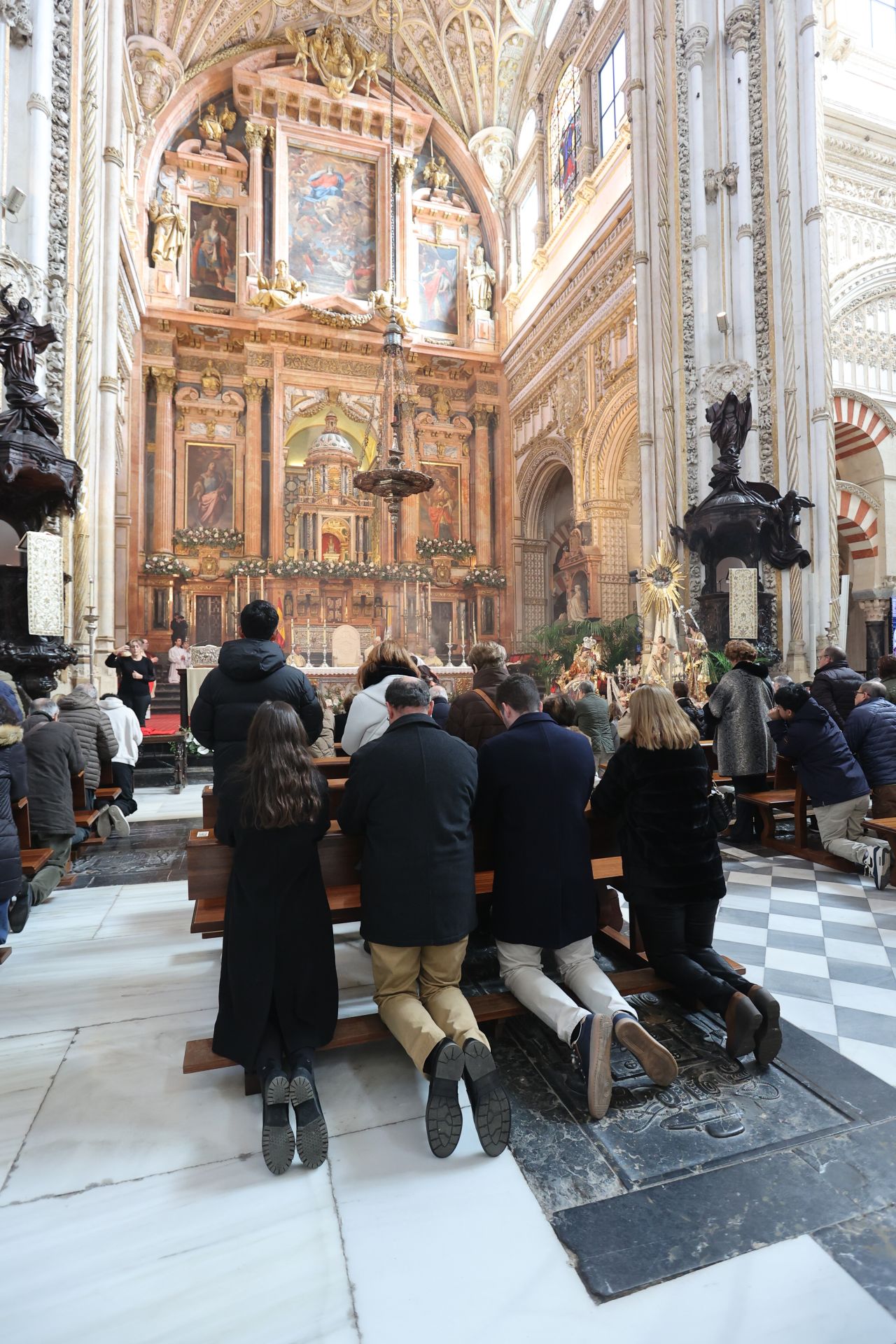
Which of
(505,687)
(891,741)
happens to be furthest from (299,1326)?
(891,741)

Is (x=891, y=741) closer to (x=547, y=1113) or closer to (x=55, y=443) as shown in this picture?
(x=547, y=1113)

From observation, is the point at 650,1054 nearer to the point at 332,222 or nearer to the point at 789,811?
the point at 789,811

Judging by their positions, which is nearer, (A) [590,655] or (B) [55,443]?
(B) [55,443]

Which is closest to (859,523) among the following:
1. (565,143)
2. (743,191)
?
(743,191)

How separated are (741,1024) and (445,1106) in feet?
3.37

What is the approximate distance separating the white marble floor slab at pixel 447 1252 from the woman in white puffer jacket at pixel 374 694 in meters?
1.55

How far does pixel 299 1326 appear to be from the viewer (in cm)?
144

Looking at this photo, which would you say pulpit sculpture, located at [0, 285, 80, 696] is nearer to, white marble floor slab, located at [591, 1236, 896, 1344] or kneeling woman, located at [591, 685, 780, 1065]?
kneeling woman, located at [591, 685, 780, 1065]

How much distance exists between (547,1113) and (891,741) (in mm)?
3843

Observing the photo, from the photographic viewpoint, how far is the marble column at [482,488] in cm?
1961

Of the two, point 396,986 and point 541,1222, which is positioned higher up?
point 396,986

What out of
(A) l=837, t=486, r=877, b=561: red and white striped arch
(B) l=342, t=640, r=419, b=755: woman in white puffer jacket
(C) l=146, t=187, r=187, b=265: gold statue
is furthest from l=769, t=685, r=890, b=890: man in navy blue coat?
(C) l=146, t=187, r=187, b=265: gold statue

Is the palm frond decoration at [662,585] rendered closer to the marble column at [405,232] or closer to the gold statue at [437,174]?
the marble column at [405,232]

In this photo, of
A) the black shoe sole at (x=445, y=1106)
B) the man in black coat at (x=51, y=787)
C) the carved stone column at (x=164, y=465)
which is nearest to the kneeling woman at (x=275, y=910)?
the black shoe sole at (x=445, y=1106)
